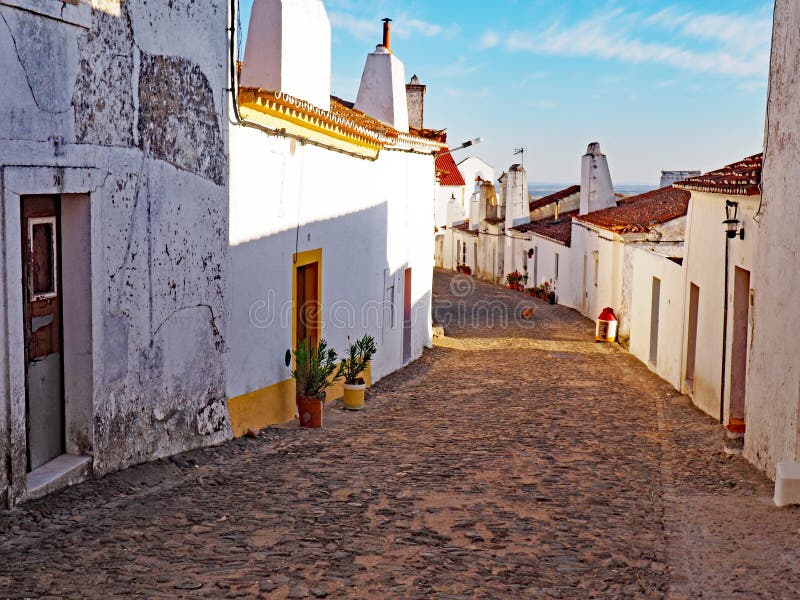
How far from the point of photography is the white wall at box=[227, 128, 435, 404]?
29.7 feet

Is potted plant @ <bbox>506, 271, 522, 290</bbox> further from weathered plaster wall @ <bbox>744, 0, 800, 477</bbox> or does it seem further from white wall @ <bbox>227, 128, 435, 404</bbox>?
weathered plaster wall @ <bbox>744, 0, 800, 477</bbox>

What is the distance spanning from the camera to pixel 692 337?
13789mm

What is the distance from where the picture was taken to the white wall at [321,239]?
29.7ft

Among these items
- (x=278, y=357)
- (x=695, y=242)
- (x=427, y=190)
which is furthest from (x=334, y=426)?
(x=427, y=190)

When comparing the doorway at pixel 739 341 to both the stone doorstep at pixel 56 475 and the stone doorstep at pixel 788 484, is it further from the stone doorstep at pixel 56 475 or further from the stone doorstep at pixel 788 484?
the stone doorstep at pixel 56 475

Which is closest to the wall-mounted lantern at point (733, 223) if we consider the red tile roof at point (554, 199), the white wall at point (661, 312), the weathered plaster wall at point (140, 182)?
the white wall at point (661, 312)

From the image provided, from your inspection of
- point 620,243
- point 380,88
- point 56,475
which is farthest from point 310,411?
point 620,243

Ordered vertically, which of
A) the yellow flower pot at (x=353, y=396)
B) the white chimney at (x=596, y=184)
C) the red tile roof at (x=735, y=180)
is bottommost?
the yellow flower pot at (x=353, y=396)

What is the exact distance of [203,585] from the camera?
4840 millimetres

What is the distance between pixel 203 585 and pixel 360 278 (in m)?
9.19

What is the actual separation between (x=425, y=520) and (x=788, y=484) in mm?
2791

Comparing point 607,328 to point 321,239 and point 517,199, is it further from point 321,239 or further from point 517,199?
point 517,199

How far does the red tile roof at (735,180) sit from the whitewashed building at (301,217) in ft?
15.5

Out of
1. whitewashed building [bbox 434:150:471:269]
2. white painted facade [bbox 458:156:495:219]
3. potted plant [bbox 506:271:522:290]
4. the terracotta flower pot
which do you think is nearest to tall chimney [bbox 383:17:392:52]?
the terracotta flower pot
